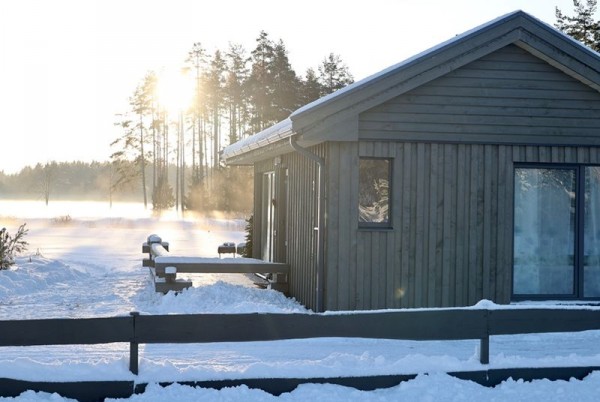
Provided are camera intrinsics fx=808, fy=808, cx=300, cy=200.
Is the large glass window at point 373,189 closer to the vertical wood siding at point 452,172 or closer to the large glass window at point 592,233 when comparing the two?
the vertical wood siding at point 452,172

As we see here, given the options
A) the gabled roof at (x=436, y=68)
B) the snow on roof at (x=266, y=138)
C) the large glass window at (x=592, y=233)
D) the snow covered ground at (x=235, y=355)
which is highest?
the gabled roof at (x=436, y=68)

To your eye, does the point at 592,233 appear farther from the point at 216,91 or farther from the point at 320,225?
the point at 216,91

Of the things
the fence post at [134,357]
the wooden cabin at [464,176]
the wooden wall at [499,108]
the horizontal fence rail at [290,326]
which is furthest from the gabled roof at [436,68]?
the fence post at [134,357]

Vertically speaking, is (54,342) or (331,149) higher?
(331,149)

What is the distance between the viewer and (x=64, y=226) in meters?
47.2

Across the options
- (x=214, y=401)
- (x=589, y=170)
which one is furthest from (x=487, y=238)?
(x=214, y=401)

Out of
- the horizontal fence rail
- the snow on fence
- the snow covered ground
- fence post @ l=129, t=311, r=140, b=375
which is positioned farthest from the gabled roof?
fence post @ l=129, t=311, r=140, b=375

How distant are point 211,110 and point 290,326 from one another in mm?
60356

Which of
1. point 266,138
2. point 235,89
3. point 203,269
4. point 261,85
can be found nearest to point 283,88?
point 261,85

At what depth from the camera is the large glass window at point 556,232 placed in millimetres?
13453

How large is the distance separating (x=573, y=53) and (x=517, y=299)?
409 centimetres

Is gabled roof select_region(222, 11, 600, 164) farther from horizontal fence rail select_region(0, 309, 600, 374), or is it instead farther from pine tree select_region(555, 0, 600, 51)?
pine tree select_region(555, 0, 600, 51)

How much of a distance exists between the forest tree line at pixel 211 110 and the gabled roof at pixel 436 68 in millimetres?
40498

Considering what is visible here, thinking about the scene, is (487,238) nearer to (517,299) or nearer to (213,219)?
(517,299)
